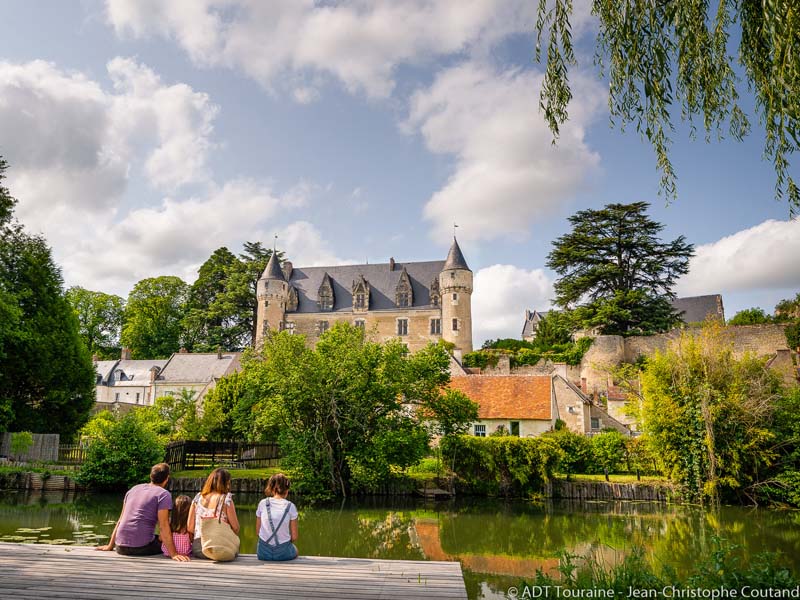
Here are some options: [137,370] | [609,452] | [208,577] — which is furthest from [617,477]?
[137,370]

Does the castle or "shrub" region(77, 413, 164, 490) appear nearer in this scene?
"shrub" region(77, 413, 164, 490)

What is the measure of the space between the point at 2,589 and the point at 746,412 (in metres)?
19.1

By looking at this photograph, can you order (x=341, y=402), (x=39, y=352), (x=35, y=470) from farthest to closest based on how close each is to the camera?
(x=39, y=352) < (x=341, y=402) < (x=35, y=470)

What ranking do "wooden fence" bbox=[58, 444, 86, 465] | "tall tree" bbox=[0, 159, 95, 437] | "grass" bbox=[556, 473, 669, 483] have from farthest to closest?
"tall tree" bbox=[0, 159, 95, 437] < "wooden fence" bbox=[58, 444, 86, 465] < "grass" bbox=[556, 473, 669, 483]

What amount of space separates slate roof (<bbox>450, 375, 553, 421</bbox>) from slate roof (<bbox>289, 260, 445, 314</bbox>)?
1989 centimetres

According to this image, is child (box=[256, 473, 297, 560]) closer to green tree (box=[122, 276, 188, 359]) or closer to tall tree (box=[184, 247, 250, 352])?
tall tree (box=[184, 247, 250, 352])

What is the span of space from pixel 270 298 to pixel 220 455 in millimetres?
25400

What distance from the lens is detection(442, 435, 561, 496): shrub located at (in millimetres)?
19812

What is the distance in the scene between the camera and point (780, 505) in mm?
17516

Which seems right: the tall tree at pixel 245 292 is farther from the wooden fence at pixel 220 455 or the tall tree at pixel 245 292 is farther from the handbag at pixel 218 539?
the handbag at pixel 218 539

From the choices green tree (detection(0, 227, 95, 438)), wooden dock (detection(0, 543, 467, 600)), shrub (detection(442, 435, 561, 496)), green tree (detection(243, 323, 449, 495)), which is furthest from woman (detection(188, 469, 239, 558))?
green tree (detection(0, 227, 95, 438))

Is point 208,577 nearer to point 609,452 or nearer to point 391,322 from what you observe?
point 609,452

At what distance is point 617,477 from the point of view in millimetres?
21469

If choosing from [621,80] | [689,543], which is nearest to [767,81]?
[621,80]
